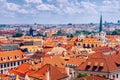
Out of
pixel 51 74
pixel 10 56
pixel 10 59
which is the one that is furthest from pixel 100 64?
pixel 10 56

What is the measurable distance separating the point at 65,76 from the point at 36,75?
18.6 feet

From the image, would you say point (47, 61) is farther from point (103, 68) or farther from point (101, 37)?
point (101, 37)

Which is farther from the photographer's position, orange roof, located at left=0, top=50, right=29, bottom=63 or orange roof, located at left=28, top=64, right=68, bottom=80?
orange roof, located at left=0, top=50, right=29, bottom=63

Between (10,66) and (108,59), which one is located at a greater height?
(108,59)

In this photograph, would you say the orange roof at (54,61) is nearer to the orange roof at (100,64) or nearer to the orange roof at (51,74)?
the orange roof at (100,64)

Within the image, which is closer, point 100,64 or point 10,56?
point 100,64

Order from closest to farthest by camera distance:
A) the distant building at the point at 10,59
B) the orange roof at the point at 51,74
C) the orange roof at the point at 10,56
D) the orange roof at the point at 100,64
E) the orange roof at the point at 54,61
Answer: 1. the orange roof at the point at 51,74
2. the orange roof at the point at 100,64
3. the orange roof at the point at 54,61
4. the distant building at the point at 10,59
5. the orange roof at the point at 10,56

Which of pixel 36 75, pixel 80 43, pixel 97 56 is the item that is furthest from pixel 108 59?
pixel 80 43

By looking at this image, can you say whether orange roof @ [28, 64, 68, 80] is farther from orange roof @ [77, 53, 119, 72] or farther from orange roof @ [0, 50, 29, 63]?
orange roof @ [0, 50, 29, 63]

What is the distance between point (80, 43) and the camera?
5846 inches

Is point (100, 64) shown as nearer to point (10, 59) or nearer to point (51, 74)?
point (51, 74)

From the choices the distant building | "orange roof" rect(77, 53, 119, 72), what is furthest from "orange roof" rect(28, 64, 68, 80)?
the distant building

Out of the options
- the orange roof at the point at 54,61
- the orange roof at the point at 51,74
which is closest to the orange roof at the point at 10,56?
the orange roof at the point at 54,61

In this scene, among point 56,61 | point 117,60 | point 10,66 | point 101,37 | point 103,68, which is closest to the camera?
point 103,68
